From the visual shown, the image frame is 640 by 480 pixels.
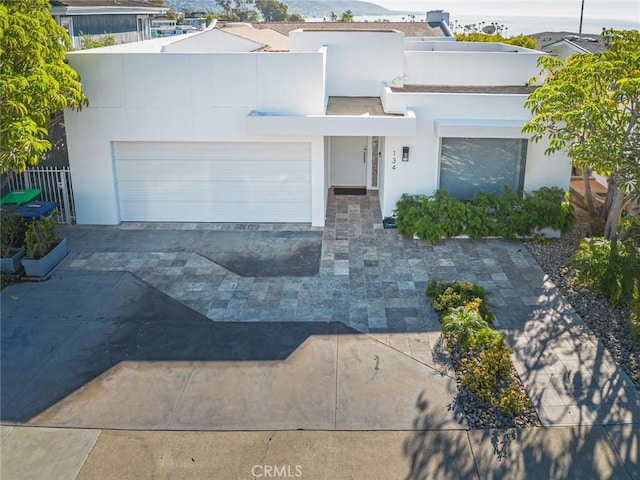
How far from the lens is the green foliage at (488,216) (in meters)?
12.9

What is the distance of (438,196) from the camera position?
43.7 ft

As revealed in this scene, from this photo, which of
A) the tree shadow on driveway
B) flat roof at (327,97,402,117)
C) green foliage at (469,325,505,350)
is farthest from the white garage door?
green foliage at (469,325,505,350)

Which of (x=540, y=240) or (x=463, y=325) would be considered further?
(x=540, y=240)

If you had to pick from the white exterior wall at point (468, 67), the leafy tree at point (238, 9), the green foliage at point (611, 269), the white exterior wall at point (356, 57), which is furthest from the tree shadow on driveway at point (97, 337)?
the leafy tree at point (238, 9)

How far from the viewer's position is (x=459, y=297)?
9.74 metres

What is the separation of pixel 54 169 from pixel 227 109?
4794 millimetres

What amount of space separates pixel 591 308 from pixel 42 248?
10.4 m

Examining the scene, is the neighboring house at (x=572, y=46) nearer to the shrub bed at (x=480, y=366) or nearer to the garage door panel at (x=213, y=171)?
the garage door panel at (x=213, y=171)

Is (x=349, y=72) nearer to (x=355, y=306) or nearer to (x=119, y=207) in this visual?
(x=119, y=207)

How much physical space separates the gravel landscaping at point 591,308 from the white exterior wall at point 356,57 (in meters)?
6.54

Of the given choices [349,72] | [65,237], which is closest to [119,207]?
[65,237]

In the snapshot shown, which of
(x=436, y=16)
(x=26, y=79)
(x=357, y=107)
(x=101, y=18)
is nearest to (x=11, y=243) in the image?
(x=26, y=79)

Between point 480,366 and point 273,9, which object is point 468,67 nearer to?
point 480,366

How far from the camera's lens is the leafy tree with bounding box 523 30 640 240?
33.6 feet
